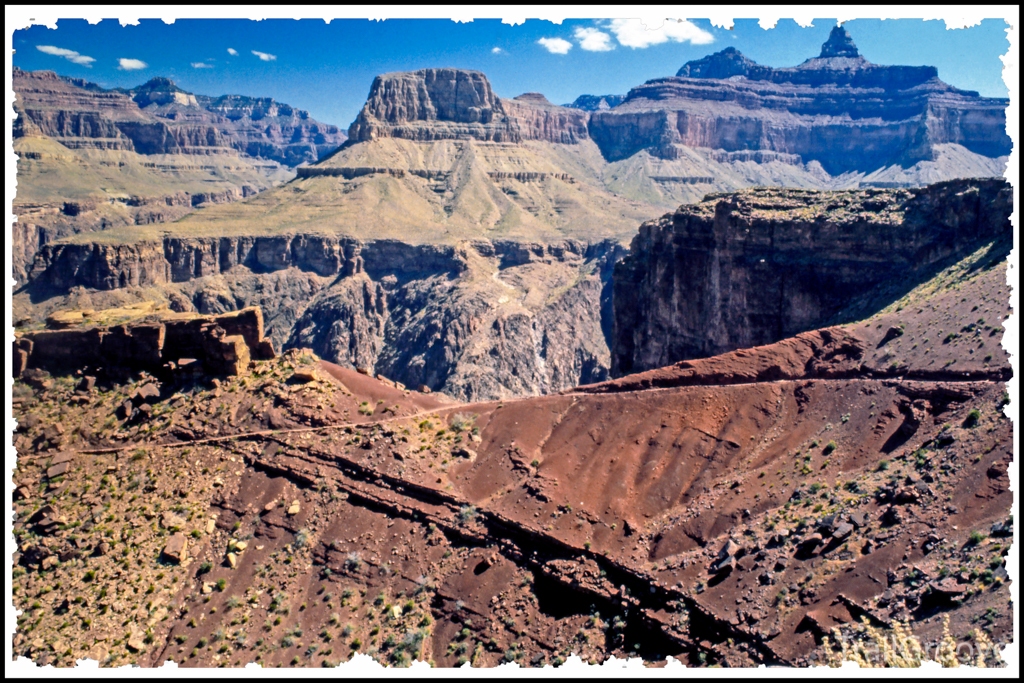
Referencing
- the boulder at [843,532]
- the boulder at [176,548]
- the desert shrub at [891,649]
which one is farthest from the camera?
the boulder at [176,548]

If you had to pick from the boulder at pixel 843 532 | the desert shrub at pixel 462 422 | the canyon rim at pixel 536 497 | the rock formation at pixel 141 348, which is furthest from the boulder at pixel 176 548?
the boulder at pixel 843 532

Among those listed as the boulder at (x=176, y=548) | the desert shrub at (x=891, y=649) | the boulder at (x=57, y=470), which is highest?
the boulder at (x=57, y=470)

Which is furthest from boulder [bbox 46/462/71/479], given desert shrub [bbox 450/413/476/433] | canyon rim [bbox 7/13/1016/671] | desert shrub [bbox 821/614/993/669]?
desert shrub [bbox 821/614/993/669]

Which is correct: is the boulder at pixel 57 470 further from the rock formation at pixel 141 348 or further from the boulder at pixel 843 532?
the boulder at pixel 843 532

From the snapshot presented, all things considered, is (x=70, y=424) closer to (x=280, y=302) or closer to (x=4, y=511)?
(x=4, y=511)

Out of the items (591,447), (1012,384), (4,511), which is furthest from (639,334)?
(4,511)
